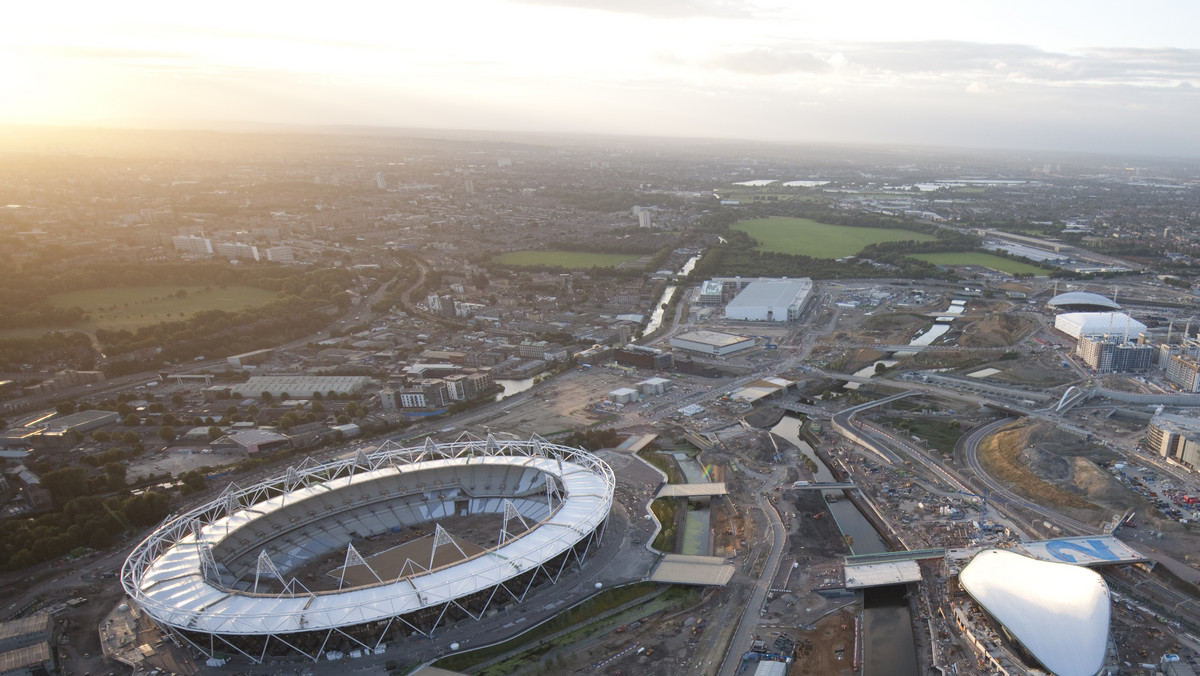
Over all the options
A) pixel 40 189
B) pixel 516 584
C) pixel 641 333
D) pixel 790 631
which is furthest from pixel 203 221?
pixel 790 631

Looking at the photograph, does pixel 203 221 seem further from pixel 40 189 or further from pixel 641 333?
pixel 641 333

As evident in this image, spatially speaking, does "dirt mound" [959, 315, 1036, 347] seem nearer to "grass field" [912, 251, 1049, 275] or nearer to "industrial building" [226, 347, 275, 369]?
"grass field" [912, 251, 1049, 275]

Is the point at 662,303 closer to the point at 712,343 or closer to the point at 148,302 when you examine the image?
the point at 712,343

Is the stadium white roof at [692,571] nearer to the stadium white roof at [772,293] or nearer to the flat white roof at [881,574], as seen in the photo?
the flat white roof at [881,574]

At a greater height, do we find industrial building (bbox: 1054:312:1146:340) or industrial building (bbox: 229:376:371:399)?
industrial building (bbox: 1054:312:1146:340)

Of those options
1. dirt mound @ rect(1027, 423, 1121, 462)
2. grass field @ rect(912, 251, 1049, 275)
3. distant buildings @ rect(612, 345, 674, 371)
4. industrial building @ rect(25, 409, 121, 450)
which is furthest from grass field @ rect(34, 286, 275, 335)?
grass field @ rect(912, 251, 1049, 275)
